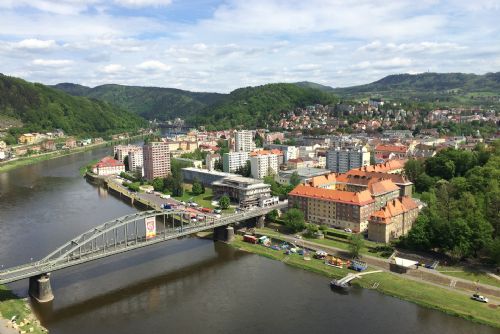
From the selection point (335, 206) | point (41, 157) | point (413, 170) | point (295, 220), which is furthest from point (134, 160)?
point (335, 206)

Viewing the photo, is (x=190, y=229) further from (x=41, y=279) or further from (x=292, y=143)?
(x=292, y=143)

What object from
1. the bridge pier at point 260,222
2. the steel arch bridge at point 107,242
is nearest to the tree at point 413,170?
the steel arch bridge at point 107,242

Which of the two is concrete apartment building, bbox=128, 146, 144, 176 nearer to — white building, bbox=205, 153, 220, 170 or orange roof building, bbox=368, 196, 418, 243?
white building, bbox=205, 153, 220, 170

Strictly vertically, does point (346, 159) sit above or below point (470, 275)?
above

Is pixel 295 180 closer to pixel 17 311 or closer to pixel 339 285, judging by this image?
pixel 339 285

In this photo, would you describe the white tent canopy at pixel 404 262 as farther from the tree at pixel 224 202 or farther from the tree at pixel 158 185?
the tree at pixel 158 185

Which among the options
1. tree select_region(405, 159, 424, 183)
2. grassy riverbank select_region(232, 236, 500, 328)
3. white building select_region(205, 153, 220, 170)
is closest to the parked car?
grassy riverbank select_region(232, 236, 500, 328)

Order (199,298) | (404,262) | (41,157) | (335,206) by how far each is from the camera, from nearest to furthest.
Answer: (199,298) < (404,262) < (335,206) < (41,157)
